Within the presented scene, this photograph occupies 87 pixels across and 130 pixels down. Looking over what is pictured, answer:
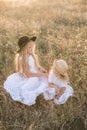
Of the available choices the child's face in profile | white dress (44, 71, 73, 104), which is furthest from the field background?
the child's face in profile

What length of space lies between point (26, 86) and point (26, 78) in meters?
0.15

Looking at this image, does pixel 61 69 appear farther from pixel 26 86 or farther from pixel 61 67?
pixel 26 86

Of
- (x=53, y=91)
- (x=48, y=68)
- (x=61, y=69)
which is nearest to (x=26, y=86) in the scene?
(x=53, y=91)

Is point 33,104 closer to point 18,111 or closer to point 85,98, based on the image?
point 18,111

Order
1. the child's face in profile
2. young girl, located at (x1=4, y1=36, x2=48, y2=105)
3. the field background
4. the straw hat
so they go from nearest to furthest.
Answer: the field background → the straw hat → young girl, located at (x1=4, y1=36, x2=48, y2=105) → the child's face in profile

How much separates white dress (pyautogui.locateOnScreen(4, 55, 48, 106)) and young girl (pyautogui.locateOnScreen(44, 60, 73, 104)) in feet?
0.31

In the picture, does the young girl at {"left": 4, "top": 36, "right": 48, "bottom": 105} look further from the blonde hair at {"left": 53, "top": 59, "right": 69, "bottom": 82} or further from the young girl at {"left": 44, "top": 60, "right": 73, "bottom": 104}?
the blonde hair at {"left": 53, "top": 59, "right": 69, "bottom": 82}

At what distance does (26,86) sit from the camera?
5.32 metres

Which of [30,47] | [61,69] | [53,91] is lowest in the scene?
[53,91]

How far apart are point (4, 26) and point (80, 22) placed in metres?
2.13

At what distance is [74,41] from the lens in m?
7.36

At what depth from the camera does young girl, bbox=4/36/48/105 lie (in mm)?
5273

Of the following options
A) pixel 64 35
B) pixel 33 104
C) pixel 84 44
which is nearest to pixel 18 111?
pixel 33 104

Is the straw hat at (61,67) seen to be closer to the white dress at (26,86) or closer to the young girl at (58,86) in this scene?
the young girl at (58,86)
